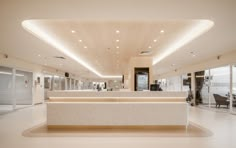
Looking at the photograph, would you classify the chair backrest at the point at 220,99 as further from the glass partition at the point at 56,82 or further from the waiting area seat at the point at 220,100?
the glass partition at the point at 56,82

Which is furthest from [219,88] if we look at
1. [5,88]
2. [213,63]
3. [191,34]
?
[5,88]

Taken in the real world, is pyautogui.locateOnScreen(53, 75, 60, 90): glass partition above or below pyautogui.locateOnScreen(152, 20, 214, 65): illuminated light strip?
below

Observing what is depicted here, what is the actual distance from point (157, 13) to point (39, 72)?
14.8 m

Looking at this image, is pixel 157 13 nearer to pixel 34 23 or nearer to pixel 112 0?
pixel 112 0

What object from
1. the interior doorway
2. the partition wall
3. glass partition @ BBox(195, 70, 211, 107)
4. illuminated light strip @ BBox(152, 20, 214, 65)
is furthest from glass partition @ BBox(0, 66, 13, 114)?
glass partition @ BBox(195, 70, 211, 107)

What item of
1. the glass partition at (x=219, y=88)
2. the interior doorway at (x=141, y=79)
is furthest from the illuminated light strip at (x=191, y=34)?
the glass partition at (x=219, y=88)

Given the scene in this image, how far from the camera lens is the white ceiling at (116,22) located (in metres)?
5.48

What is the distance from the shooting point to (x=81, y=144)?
5.69 meters

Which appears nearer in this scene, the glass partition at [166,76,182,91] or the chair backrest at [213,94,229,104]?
the chair backrest at [213,94,229,104]

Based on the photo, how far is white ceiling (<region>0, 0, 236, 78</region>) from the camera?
5484mm

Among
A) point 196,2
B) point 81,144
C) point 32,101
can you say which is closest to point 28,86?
point 32,101

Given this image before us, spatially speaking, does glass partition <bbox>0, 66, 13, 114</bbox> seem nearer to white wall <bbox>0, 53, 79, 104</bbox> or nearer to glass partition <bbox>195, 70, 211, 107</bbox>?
white wall <bbox>0, 53, 79, 104</bbox>

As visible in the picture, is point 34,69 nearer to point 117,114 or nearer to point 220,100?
point 117,114

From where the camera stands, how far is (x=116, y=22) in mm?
8148
